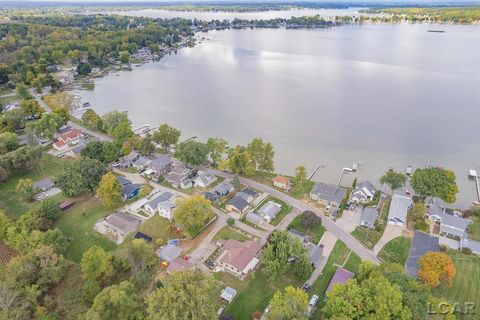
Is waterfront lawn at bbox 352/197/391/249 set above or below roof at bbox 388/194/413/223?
below

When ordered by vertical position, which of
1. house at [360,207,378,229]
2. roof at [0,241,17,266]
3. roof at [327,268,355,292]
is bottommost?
roof at [0,241,17,266]

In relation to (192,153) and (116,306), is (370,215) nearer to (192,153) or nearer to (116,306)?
(192,153)

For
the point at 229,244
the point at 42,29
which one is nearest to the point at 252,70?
the point at 229,244

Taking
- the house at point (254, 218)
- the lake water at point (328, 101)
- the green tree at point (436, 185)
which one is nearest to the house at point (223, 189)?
the house at point (254, 218)

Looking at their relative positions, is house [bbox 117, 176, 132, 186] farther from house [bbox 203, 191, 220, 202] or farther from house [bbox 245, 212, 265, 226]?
house [bbox 245, 212, 265, 226]

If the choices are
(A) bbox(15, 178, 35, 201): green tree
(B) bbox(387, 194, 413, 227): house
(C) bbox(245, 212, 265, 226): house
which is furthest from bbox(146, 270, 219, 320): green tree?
(A) bbox(15, 178, 35, 201): green tree

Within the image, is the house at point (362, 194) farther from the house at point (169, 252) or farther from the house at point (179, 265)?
the house at point (169, 252)
